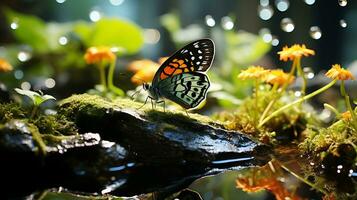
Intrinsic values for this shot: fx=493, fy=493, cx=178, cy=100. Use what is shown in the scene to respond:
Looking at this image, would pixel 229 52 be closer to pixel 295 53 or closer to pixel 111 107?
pixel 295 53

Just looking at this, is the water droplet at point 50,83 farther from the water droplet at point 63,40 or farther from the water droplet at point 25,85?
the water droplet at point 63,40

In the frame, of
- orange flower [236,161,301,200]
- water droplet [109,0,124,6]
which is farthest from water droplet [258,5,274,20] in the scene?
orange flower [236,161,301,200]

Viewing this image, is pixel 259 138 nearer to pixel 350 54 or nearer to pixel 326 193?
pixel 326 193

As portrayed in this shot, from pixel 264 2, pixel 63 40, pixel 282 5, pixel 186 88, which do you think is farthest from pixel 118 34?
pixel 186 88

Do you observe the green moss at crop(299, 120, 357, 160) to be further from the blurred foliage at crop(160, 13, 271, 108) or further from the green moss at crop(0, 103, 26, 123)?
the green moss at crop(0, 103, 26, 123)

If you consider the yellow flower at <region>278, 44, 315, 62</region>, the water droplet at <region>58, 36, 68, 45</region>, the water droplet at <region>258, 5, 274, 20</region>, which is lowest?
the yellow flower at <region>278, 44, 315, 62</region>

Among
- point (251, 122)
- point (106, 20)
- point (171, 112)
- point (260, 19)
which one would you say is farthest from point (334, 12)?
point (171, 112)

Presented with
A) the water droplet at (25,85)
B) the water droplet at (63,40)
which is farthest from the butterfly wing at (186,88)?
the water droplet at (63,40)
